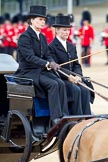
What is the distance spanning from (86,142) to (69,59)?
2417 mm

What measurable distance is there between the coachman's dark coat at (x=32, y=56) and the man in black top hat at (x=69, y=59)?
0.48ft

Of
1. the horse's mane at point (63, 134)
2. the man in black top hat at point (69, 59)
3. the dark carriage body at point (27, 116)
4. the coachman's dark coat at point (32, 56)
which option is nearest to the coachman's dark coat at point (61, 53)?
the man in black top hat at point (69, 59)

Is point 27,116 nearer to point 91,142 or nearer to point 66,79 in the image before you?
point 66,79

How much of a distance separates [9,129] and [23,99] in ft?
1.08

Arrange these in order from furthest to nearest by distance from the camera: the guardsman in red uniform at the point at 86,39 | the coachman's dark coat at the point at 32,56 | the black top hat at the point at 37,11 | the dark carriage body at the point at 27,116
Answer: the guardsman in red uniform at the point at 86,39 < the black top hat at the point at 37,11 < the coachman's dark coat at the point at 32,56 < the dark carriage body at the point at 27,116

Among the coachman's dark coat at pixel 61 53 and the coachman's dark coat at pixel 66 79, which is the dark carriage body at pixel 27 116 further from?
the coachman's dark coat at pixel 61 53

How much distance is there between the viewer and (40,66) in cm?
725

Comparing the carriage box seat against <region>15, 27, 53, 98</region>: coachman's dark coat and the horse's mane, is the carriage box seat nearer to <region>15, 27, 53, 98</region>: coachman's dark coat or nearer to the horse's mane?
<region>15, 27, 53, 98</region>: coachman's dark coat

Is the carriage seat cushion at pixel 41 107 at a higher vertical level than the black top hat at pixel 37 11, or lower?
lower

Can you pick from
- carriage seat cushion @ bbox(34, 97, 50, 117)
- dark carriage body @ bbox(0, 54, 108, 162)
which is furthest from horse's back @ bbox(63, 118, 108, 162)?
carriage seat cushion @ bbox(34, 97, 50, 117)

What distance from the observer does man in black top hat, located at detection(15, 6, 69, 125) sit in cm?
712

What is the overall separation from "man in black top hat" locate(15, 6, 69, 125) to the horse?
1.18 meters

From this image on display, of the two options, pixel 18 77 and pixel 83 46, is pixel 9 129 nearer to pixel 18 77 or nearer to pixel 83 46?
pixel 18 77

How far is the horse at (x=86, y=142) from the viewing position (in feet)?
16.7
